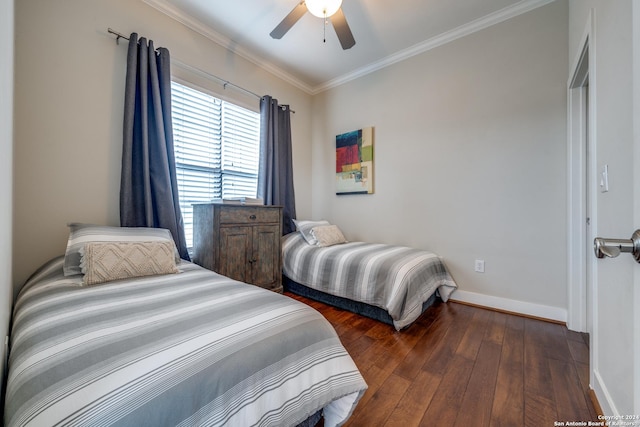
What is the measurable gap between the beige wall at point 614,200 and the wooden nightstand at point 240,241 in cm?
225

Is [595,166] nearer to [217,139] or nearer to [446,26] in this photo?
[446,26]

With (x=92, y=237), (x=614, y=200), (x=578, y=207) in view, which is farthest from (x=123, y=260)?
(x=578, y=207)

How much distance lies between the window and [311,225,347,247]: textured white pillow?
94 cm

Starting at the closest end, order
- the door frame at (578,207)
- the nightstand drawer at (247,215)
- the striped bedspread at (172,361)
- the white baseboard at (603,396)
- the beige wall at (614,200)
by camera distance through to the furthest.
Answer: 1. the striped bedspread at (172,361)
2. the beige wall at (614,200)
3. the white baseboard at (603,396)
4. the door frame at (578,207)
5. the nightstand drawer at (247,215)

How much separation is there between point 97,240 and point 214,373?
1289 millimetres

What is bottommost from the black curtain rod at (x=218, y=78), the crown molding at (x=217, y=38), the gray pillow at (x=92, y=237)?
the gray pillow at (x=92, y=237)

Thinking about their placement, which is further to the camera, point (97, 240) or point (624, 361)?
point (97, 240)

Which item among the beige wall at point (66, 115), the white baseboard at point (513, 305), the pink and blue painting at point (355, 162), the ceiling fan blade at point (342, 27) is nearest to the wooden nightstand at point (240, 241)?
the beige wall at point (66, 115)

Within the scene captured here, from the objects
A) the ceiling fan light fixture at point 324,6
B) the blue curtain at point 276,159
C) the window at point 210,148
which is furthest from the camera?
the blue curtain at point 276,159

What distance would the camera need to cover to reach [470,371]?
142cm

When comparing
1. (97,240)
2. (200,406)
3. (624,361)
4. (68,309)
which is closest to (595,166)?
(624,361)

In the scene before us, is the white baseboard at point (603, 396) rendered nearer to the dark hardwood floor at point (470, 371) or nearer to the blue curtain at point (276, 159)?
the dark hardwood floor at point (470, 371)

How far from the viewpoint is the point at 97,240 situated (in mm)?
1400

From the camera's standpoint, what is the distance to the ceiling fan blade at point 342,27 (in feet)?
5.64
